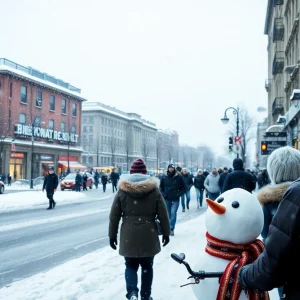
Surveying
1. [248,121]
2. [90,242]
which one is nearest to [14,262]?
[90,242]

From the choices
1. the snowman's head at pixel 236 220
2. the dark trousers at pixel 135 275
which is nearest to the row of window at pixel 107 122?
the dark trousers at pixel 135 275

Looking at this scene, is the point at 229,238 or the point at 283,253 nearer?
the point at 283,253

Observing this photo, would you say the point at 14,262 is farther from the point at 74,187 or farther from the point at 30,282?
the point at 74,187

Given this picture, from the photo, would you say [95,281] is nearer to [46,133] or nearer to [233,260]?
[233,260]

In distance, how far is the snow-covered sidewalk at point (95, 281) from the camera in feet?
17.9

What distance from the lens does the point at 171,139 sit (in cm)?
15688

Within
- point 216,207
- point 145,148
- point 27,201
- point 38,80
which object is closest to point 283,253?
point 216,207

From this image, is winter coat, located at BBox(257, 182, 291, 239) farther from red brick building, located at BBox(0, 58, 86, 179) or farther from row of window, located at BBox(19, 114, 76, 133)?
row of window, located at BBox(19, 114, 76, 133)

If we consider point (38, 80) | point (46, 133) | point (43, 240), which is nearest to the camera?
Answer: point (43, 240)

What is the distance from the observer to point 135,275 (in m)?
4.80

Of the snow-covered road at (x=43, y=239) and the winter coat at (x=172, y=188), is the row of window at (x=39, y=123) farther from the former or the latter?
the winter coat at (x=172, y=188)

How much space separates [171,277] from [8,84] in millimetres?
45329

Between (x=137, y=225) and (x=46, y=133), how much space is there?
51.3 metres

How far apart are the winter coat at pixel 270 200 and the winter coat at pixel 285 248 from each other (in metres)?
1.41
